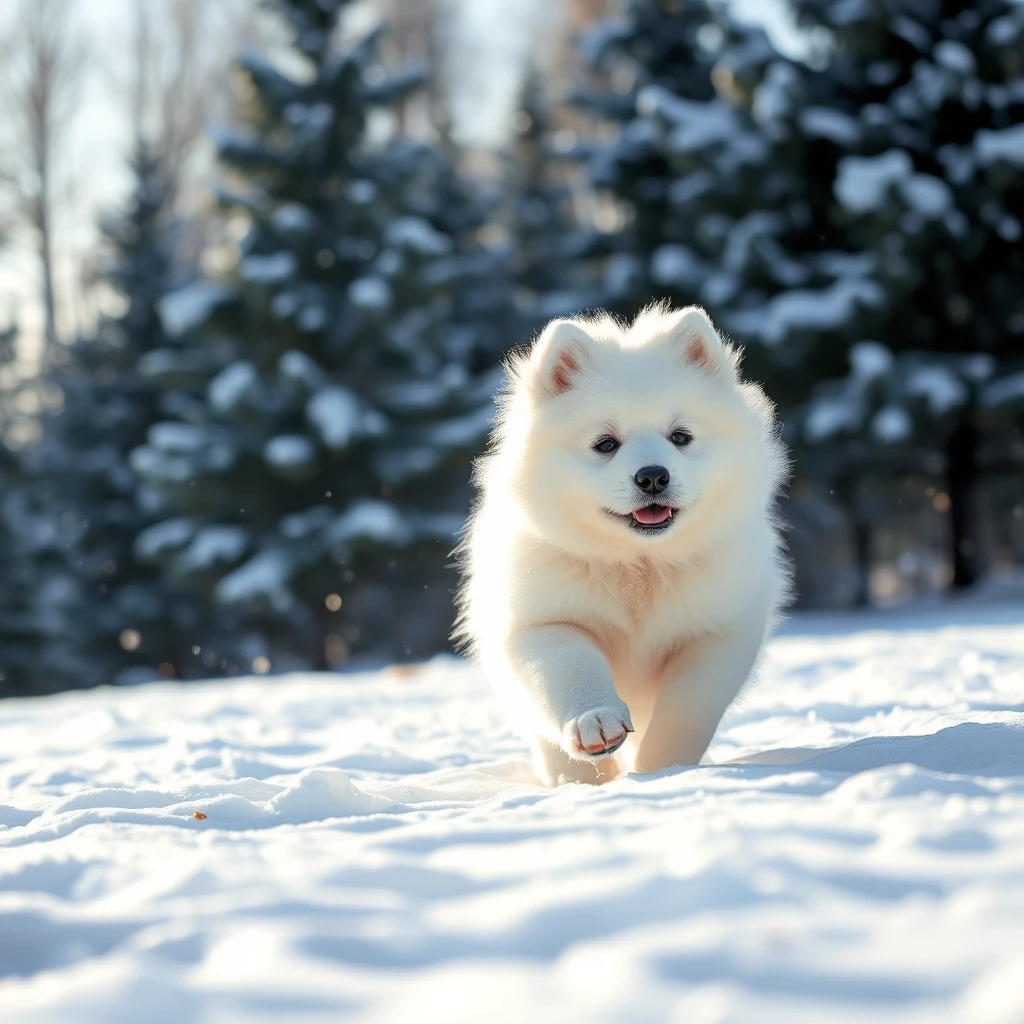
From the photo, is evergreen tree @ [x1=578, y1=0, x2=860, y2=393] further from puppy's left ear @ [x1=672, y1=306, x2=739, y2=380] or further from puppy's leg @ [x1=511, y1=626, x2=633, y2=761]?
puppy's leg @ [x1=511, y1=626, x2=633, y2=761]

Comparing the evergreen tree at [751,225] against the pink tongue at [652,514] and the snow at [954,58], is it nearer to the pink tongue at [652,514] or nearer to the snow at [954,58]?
the snow at [954,58]

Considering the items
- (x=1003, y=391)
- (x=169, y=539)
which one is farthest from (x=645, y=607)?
(x=169, y=539)

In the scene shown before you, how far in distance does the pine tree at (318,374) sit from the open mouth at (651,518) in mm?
10769

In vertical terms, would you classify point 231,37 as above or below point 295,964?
above

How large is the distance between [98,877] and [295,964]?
0.73 m

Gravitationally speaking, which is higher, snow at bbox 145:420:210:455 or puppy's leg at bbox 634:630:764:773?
snow at bbox 145:420:210:455

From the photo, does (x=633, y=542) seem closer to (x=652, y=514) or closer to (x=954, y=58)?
(x=652, y=514)

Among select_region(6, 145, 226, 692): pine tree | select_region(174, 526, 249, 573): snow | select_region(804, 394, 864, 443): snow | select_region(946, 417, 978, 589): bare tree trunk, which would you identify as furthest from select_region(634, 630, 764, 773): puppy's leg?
select_region(6, 145, 226, 692): pine tree

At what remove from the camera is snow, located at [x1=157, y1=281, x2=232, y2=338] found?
49.6 ft

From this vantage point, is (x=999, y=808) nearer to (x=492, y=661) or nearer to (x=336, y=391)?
(x=492, y=661)

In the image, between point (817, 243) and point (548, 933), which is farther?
point (817, 243)

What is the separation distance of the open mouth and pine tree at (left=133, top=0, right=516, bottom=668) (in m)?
10.8

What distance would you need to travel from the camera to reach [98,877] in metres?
2.39

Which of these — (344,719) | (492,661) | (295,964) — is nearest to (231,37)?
(344,719)
